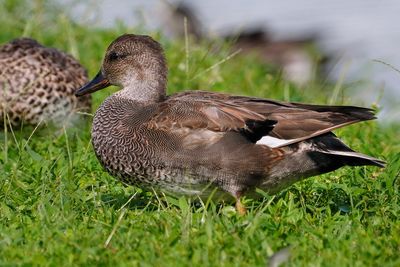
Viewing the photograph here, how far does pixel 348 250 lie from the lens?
13.5 ft

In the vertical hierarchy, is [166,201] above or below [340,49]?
above

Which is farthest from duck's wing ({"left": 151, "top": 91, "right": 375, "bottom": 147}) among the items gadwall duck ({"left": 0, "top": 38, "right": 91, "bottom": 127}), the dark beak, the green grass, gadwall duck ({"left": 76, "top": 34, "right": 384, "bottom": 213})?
gadwall duck ({"left": 0, "top": 38, "right": 91, "bottom": 127})

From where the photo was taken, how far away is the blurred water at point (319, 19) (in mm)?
11641

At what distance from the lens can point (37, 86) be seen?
687 centimetres

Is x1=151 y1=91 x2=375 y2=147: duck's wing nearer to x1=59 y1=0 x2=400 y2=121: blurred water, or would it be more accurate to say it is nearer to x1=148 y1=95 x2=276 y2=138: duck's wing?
x1=148 y1=95 x2=276 y2=138: duck's wing

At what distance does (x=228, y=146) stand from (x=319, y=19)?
891 cm

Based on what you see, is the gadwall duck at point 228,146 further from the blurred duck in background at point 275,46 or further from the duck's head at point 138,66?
the blurred duck in background at point 275,46

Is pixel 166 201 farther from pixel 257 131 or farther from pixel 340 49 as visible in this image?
pixel 340 49

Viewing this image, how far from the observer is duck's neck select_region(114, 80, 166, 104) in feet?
17.6

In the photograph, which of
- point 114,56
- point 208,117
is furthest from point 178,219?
point 114,56

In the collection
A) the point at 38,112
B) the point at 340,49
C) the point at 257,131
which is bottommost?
the point at 340,49

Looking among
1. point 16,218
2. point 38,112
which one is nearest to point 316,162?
point 16,218

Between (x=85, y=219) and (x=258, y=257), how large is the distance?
1005 mm

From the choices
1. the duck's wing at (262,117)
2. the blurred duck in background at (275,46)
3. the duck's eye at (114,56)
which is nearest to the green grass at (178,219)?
the duck's wing at (262,117)
